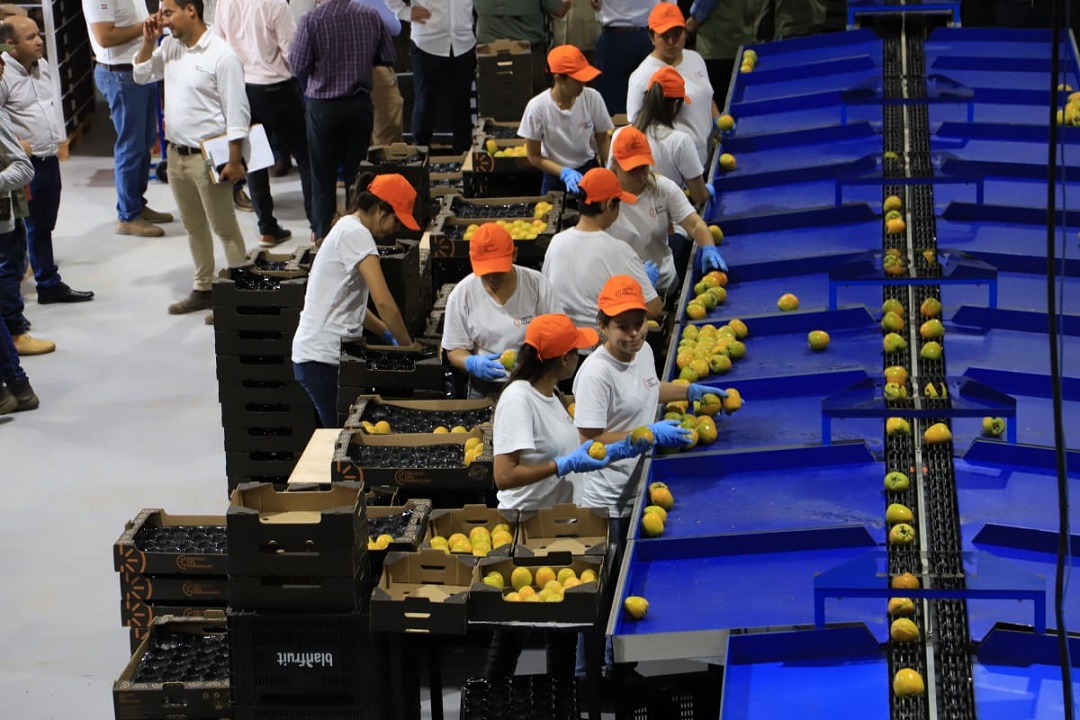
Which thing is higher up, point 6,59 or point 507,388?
point 6,59

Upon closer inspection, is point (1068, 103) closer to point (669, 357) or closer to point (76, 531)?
point (669, 357)

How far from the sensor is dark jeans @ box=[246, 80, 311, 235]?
11242mm

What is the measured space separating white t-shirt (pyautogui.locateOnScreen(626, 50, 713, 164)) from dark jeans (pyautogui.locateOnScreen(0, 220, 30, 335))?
391 cm

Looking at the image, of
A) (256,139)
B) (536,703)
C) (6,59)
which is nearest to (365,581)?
(536,703)

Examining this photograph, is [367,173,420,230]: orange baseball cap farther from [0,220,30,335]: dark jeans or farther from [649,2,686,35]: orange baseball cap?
[0,220,30,335]: dark jeans

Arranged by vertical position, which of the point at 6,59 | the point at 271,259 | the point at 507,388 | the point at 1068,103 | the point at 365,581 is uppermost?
the point at 6,59

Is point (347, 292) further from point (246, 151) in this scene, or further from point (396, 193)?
point (246, 151)

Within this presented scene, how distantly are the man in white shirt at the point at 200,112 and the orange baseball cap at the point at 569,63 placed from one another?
226 centimetres

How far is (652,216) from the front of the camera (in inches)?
309

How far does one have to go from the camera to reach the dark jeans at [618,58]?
11.2 metres

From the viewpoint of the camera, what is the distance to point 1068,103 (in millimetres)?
9586

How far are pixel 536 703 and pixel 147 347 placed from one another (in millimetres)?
5901

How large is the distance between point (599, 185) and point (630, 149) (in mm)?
492

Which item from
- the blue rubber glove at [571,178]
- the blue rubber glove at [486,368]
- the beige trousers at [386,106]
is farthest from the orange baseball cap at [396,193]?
the beige trousers at [386,106]
